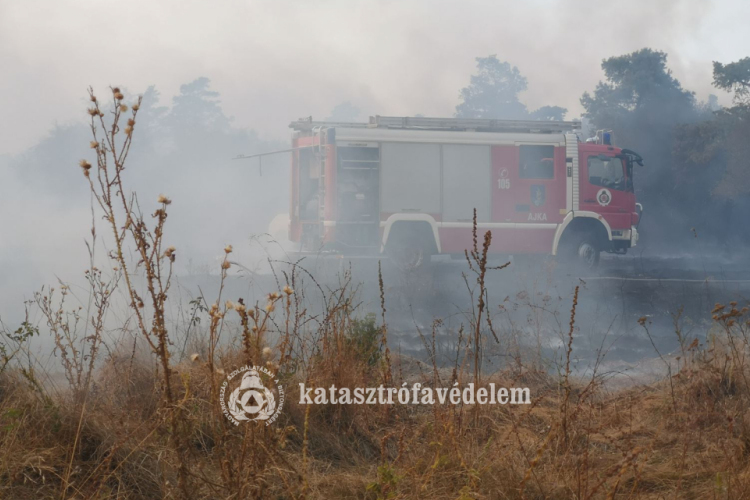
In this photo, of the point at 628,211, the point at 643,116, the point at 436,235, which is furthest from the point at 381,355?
the point at 643,116

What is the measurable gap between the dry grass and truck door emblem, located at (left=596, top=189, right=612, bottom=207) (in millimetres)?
8580

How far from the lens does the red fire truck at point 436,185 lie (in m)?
11.8

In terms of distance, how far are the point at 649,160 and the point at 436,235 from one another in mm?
11742

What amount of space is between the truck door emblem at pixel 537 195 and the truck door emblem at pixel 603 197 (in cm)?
117

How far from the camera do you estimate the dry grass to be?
2271mm

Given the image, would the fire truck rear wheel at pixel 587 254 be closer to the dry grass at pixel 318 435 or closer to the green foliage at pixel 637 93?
the dry grass at pixel 318 435

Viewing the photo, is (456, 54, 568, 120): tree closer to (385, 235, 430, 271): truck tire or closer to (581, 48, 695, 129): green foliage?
(581, 48, 695, 129): green foliage

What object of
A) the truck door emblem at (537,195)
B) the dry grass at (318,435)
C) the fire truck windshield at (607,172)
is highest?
the fire truck windshield at (607,172)

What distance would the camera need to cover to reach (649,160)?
2064 cm

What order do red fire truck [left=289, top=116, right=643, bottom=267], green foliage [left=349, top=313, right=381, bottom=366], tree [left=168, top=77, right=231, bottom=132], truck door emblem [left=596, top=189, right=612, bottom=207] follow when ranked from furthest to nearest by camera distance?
1. tree [left=168, top=77, right=231, bottom=132]
2. truck door emblem [left=596, top=189, right=612, bottom=207]
3. red fire truck [left=289, top=116, right=643, bottom=267]
4. green foliage [left=349, top=313, right=381, bottom=366]

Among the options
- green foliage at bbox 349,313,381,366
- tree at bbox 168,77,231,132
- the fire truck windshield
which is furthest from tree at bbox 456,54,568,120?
green foliage at bbox 349,313,381,366

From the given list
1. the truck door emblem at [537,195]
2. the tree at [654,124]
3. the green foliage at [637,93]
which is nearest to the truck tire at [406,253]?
the truck door emblem at [537,195]

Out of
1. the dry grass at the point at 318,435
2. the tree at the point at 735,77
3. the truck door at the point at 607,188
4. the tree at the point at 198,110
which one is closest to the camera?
the dry grass at the point at 318,435

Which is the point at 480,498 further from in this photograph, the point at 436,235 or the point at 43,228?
the point at 43,228
